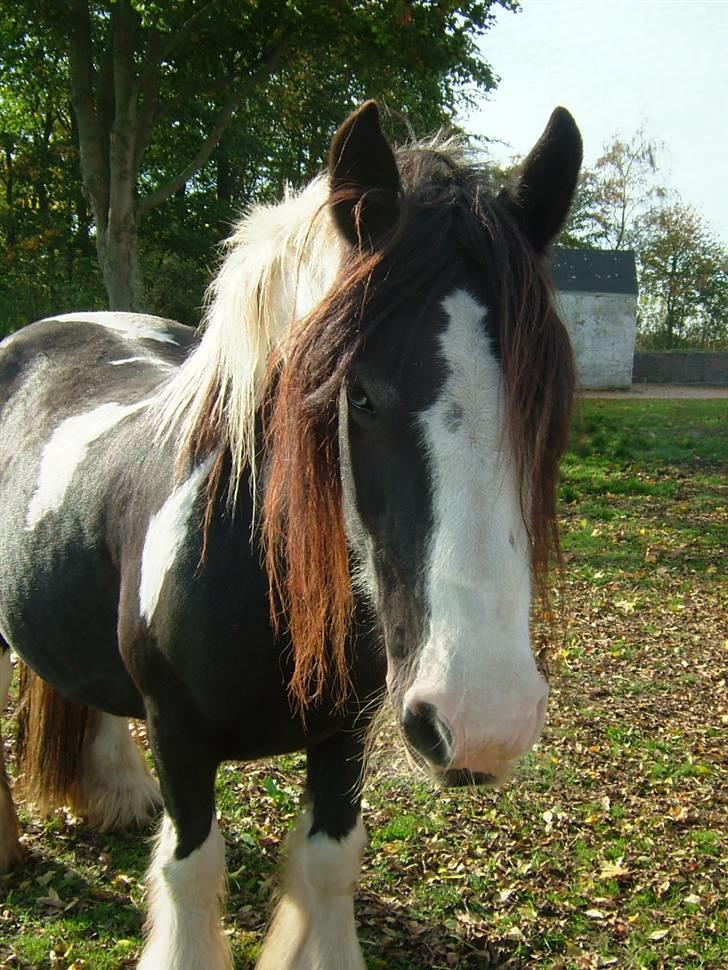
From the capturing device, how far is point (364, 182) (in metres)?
1.82

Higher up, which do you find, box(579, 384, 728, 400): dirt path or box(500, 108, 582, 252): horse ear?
box(500, 108, 582, 252): horse ear

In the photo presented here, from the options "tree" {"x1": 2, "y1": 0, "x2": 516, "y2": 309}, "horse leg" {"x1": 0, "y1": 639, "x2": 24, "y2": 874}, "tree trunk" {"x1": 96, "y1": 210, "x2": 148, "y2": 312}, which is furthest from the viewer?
"tree trunk" {"x1": 96, "y1": 210, "x2": 148, "y2": 312}

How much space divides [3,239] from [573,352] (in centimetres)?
2497

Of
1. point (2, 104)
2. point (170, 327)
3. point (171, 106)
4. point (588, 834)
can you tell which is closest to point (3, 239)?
point (2, 104)

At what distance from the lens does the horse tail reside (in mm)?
3771

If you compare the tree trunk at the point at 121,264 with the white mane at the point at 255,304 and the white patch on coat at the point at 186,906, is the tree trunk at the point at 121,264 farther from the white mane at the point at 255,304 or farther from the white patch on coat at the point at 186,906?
the white patch on coat at the point at 186,906

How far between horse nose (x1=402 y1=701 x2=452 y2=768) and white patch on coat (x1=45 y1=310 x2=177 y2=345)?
272cm

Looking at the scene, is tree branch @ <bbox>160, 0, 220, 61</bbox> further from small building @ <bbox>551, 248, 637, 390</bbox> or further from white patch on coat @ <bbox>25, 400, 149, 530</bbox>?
small building @ <bbox>551, 248, 637, 390</bbox>

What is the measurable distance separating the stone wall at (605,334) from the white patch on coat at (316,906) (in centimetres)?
3093

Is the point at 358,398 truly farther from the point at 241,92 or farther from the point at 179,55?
the point at 179,55

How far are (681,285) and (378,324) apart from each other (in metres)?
43.8

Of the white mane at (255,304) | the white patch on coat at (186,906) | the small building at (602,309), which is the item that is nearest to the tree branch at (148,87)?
the white mane at (255,304)

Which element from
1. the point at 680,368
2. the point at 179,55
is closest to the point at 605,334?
the point at 680,368

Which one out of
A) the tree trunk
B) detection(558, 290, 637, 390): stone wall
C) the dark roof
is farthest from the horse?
the dark roof
